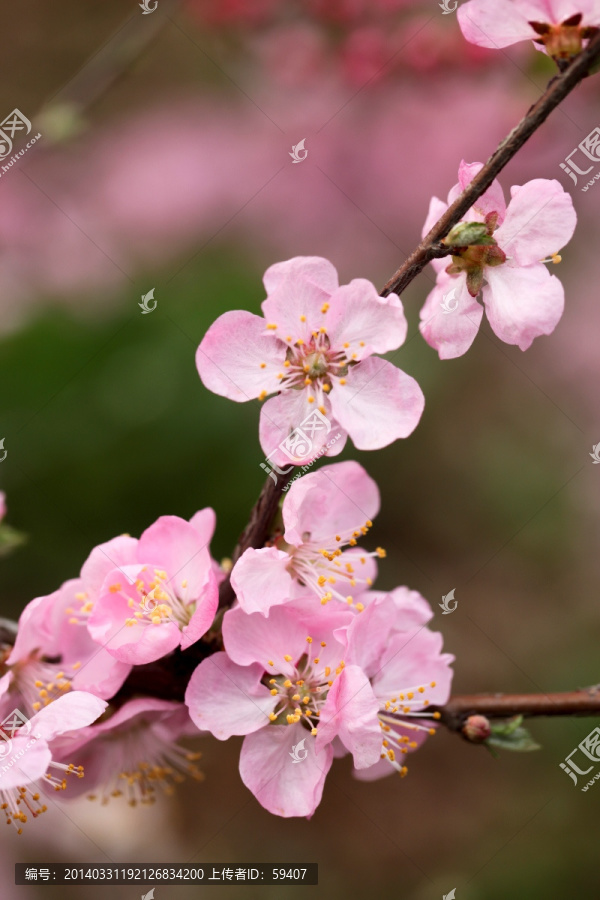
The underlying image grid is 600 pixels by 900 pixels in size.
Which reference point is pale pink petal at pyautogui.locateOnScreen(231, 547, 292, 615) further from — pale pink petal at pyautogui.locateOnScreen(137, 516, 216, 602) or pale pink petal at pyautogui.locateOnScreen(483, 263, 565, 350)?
pale pink petal at pyautogui.locateOnScreen(483, 263, 565, 350)

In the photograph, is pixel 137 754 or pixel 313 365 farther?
pixel 137 754

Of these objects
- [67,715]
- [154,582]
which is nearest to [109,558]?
[154,582]

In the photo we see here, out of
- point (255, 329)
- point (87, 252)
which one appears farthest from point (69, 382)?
point (255, 329)

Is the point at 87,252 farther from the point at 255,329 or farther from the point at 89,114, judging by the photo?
the point at 255,329

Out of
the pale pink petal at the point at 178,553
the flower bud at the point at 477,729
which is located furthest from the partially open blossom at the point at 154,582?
the flower bud at the point at 477,729

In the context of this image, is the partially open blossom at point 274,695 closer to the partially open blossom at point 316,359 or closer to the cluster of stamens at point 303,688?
the cluster of stamens at point 303,688

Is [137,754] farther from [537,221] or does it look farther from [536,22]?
[536,22]
